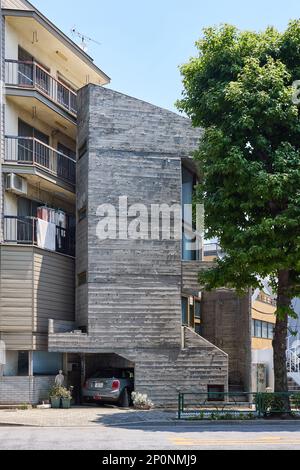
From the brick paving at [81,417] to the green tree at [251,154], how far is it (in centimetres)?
414

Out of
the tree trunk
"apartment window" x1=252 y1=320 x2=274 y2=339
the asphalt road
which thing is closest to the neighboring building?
the tree trunk

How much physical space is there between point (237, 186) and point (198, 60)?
188 inches

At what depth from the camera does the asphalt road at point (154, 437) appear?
15.2 meters

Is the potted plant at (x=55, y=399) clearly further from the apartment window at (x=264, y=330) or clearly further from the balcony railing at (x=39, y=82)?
the apartment window at (x=264, y=330)

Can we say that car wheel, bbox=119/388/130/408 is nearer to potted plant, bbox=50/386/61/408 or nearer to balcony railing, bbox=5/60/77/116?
potted plant, bbox=50/386/61/408

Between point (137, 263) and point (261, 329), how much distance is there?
10328mm

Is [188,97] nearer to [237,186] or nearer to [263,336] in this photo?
[237,186]

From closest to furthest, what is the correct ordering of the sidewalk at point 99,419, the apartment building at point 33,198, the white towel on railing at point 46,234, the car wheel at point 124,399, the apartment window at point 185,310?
the sidewalk at point 99,419, the car wheel at point 124,399, the apartment building at point 33,198, the white towel on railing at point 46,234, the apartment window at point 185,310

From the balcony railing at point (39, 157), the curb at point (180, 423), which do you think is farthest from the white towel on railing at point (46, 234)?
the curb at point (180, 423)

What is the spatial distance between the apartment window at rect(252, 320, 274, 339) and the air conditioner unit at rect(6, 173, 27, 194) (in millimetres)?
12256

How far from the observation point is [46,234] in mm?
27672

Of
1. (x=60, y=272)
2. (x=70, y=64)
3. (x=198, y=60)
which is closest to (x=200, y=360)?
(x=60, y=272)

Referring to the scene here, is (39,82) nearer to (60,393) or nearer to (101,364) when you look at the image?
(101,364)
